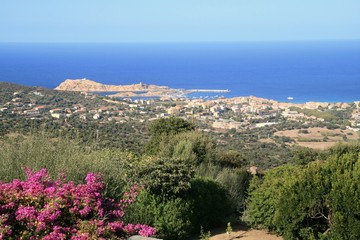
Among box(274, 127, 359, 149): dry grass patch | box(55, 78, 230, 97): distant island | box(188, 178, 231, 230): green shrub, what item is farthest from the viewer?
box(55, 78, 230, 97): distant island

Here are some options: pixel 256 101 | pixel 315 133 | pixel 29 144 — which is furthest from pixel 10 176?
pixel 256 101

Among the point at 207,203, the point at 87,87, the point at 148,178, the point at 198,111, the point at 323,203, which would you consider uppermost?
the point at 148,178

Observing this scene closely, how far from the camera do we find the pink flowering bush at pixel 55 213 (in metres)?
4.77

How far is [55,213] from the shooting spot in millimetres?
4859

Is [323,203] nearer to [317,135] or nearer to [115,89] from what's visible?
[317,135]

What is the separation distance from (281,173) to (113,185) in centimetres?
557

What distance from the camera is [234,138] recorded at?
4156 cm

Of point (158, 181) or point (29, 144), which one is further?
point (158, 181)

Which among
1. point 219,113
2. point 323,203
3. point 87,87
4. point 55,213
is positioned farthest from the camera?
point 87,87

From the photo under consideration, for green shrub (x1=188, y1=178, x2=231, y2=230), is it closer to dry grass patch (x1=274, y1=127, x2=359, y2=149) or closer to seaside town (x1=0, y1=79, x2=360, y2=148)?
seaside town (x1=0, y1=79, x2=360, y2=148)

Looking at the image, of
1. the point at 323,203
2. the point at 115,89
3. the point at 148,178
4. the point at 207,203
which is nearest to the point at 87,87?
the point at 115,89

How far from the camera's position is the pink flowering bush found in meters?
4.77

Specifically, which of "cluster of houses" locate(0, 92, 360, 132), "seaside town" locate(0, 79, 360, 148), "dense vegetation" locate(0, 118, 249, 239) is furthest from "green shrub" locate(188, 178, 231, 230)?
"cluster of houses" locate(0, 92, 360, 132)

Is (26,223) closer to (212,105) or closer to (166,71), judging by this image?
(212,105)
